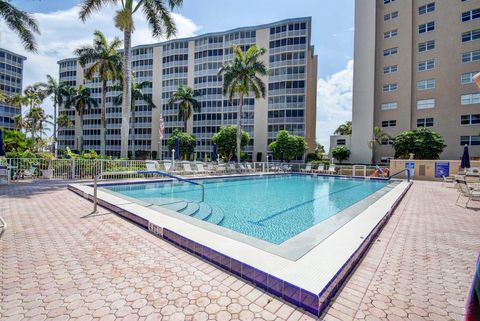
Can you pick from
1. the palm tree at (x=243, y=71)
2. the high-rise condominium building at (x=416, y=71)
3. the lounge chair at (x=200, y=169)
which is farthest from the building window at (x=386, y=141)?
the lounge chair at (x=200, y=169)

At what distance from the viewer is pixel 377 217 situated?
574 centimetres

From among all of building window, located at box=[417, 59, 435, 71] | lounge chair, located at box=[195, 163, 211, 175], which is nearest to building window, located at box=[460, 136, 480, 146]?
building window, located at box=[417, 59, 435, 71]

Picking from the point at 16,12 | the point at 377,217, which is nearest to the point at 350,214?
the point at 377,217

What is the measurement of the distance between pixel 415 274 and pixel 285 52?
1651 inches

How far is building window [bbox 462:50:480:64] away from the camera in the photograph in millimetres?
28359

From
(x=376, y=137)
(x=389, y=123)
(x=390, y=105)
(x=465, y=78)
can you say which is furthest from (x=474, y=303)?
(x=465, y=78)

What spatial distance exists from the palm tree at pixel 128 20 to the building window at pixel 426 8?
33704mm

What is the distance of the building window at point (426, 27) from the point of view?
31.1 m

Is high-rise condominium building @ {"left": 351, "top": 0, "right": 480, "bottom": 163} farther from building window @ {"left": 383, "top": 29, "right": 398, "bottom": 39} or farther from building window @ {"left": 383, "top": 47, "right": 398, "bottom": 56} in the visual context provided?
building window @ {"left": 383, "top": 29, "right": 398, "bottom": 39}

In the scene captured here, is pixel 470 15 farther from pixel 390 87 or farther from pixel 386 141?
→ pixel 386 141

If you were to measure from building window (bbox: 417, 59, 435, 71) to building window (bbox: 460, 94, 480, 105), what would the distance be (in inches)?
213

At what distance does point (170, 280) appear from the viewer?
3.05 m

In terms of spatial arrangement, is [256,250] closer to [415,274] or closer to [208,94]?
[415,274]

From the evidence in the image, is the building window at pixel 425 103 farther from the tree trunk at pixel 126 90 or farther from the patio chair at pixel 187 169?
the tree trunk at pixel 126 90
